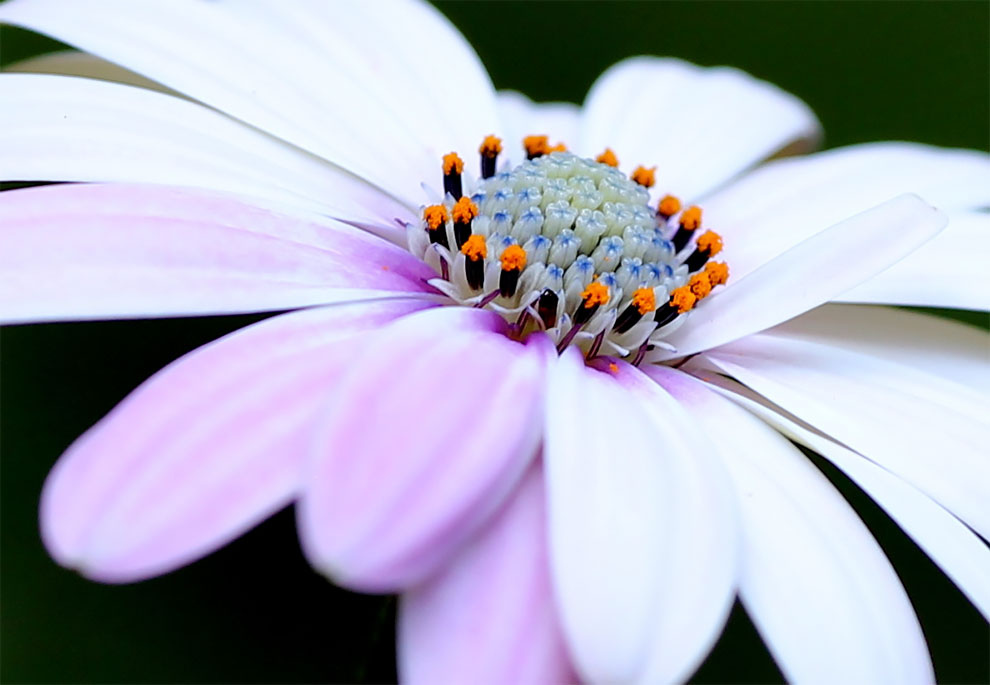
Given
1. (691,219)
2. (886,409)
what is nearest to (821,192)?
(691,219)

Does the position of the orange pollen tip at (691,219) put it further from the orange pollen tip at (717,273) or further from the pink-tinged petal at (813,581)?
the pink-tinged petal at (813,581)

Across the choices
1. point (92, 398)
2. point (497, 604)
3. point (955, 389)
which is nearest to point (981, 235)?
point (955, 389)

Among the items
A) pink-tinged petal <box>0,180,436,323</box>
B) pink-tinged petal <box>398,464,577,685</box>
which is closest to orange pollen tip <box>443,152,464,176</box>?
pink-tinged petal <box>0,180,436,323</box>

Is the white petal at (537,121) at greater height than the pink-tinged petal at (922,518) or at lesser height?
greater

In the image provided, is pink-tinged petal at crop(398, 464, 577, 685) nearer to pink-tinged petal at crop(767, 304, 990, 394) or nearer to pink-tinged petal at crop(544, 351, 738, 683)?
pink-tinged petal at crop(544, 351, 738, 683)

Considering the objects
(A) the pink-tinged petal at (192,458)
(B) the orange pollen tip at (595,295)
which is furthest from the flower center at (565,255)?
(A) the pink-tinged petal at (192,458)

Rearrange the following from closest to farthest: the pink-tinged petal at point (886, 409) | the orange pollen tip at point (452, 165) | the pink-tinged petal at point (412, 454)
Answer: the pink-tinged petal at point (412, 454), the pink-tinged petal at point (886, 409), the orange pollen tip at point (452, 165)
